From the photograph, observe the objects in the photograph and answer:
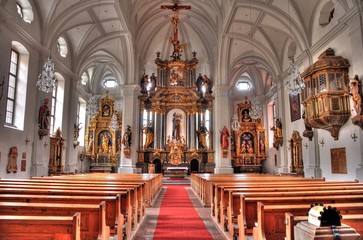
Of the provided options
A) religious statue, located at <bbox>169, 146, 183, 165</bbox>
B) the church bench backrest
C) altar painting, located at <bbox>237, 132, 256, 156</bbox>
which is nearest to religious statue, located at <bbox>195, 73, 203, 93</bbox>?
altar painting, located at <bbox>237, 132, 256, 156</bbox>

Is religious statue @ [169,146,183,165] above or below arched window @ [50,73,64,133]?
below

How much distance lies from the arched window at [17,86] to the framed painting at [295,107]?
13.1m

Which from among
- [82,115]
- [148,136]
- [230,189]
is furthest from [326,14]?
[82,115]

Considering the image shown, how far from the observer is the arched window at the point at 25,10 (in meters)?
11.8

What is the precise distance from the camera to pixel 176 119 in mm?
23047

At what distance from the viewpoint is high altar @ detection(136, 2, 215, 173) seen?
2189 cm

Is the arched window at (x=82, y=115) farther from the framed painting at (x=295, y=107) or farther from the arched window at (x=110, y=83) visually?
the framed painting at (x=295, y=107)

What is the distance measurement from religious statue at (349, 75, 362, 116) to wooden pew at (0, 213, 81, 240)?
918 cm

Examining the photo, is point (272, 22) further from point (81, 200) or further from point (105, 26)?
point (81, 200)

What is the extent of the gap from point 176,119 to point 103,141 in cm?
616

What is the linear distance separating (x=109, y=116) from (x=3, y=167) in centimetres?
1325

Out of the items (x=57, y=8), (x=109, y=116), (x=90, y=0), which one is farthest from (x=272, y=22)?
(x=109, y=116)

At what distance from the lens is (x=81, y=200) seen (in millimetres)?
3723

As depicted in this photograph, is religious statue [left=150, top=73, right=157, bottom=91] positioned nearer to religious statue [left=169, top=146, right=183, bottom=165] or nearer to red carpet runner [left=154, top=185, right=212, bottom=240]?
religious statue [left=169, top=146, right=183, bottom=165]
